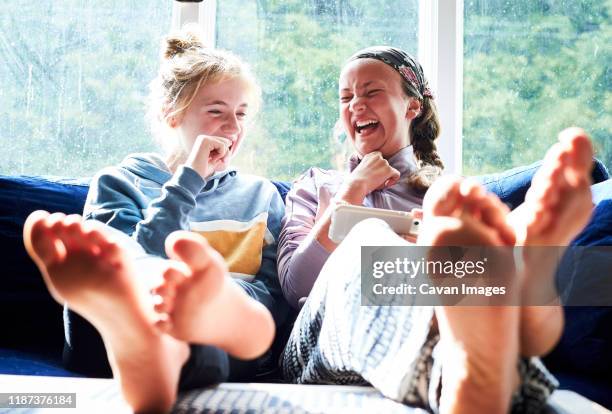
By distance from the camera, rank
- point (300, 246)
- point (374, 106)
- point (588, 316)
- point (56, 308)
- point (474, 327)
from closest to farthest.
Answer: point (474, 327) < point (588, 316) < point (300, 246) < point (56, 308) < point (374, 106)

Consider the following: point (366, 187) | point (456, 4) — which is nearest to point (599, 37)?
point (456, 4)

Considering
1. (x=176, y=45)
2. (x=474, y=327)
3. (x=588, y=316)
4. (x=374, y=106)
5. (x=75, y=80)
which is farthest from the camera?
(x=75, y=80)

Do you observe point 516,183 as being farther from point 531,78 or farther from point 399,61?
point 531,78

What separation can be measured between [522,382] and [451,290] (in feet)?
0.39

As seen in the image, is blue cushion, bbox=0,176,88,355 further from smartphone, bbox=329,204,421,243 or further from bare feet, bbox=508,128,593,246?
bare feet, bbox=508,128,593,246

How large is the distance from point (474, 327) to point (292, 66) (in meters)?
1.53

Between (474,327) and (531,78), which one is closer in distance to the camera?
(474,327)

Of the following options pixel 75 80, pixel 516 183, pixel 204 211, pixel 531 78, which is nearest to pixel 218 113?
pixel 204 211

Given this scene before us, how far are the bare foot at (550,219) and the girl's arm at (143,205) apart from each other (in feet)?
1.91

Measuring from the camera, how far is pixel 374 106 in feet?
4.38

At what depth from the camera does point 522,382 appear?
2.00 feet

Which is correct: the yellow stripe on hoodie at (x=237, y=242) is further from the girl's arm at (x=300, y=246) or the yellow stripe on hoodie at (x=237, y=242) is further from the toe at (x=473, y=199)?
the toe at (x=473, y=199)

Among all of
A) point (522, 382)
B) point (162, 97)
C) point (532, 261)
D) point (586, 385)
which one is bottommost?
point (586, 385)

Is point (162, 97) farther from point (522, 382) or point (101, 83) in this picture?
point (522, 382)
